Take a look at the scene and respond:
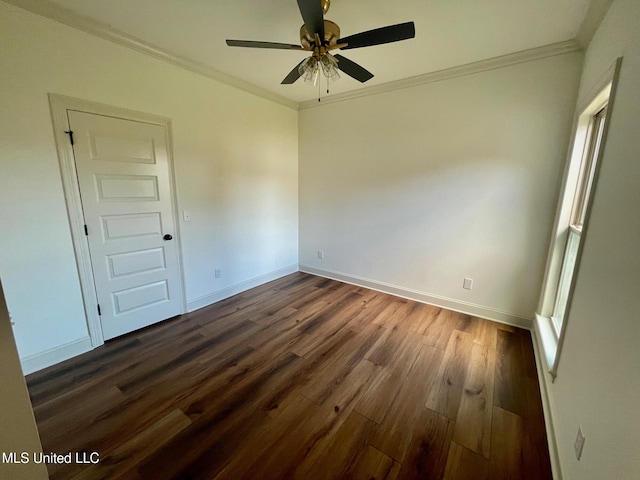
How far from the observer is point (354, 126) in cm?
349

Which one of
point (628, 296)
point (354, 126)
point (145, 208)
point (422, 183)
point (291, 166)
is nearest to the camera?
point (628, 296)

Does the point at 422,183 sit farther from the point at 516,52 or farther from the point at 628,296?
the point at 628,296

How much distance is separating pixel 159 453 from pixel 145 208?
2024 millimetres

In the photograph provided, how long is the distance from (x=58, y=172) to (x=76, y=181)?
4.6 inches

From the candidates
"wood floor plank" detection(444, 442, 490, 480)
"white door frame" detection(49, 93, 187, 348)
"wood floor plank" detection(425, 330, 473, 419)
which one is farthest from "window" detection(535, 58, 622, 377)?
"white door frame" detection(49, 93, 187, 348)

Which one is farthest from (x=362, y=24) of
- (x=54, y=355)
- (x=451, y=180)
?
(x=54, y=355)

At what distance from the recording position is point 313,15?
1.44 meters

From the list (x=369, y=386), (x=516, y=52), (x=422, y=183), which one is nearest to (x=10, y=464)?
→ (x=369, y=386)

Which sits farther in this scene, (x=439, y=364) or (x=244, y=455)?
(x=439, y=364)

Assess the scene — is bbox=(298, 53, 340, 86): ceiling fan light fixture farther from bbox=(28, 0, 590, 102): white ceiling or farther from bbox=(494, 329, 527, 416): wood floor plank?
bbox=(494, 329, 527, 416): wood floor plank

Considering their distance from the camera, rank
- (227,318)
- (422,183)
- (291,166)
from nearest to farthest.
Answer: (227,318) < (422,183) < (291,166)

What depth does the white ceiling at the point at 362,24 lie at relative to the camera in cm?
180

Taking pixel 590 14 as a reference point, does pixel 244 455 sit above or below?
below

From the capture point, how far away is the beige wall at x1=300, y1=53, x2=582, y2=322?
244cm
